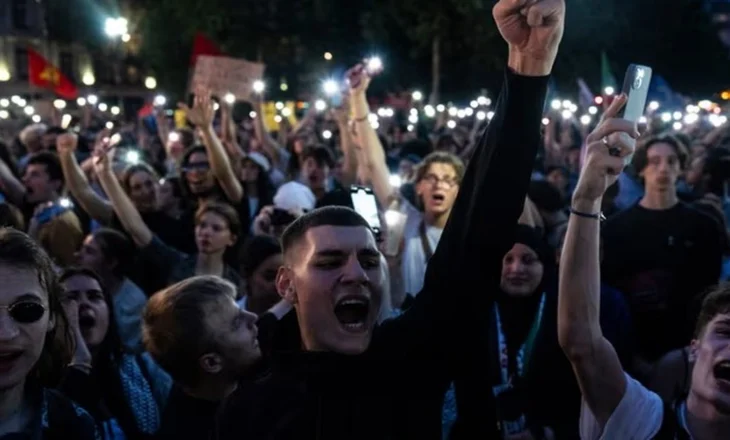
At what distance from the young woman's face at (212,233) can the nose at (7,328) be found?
323 cm

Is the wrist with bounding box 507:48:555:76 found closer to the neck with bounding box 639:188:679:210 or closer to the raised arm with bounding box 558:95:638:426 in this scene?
the raised arm with bounding box 558:95:638:426

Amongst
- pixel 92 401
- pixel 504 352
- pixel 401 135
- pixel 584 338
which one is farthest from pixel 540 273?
pixel 401 135

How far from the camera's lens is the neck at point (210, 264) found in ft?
18.5

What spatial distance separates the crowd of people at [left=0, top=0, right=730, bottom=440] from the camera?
2.40 meters

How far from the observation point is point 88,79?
202 feet

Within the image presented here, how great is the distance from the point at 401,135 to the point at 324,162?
357 inches

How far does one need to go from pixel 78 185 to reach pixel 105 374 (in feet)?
10.4

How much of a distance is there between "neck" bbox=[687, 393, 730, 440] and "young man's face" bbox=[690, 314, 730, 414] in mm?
14

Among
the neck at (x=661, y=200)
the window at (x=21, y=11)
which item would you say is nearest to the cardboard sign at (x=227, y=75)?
the neck at (x=661, y=200)

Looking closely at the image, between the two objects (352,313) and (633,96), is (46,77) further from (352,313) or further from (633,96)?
(352,313)

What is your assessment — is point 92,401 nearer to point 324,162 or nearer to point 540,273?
point 540,273

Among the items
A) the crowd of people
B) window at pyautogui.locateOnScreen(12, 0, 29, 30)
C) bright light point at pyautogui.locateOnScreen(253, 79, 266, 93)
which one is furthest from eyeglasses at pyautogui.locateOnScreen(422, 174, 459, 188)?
window at pyautogui.locateOnScreen(12, 0, 29, 30)

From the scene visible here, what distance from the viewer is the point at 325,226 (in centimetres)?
259

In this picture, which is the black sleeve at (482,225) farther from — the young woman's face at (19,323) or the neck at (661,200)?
the neck at (661,200)
